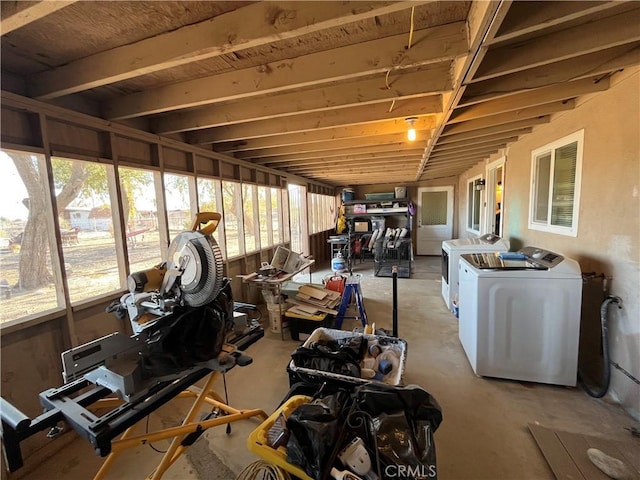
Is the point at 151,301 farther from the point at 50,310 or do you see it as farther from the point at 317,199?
the point at 317,199

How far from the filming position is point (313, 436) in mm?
1199

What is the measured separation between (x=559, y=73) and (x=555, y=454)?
7.89 ft

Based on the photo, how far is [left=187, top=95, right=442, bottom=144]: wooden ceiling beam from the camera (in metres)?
2.32

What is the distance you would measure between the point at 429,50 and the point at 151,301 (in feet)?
6.50

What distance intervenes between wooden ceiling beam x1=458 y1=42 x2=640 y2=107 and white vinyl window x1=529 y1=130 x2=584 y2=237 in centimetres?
→ 78

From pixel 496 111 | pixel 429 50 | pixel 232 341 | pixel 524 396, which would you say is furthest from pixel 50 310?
pixel 496 111

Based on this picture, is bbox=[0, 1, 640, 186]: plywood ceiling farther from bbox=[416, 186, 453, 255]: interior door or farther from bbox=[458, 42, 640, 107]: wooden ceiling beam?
bbox=[416, 186, 453, 255]: interior door

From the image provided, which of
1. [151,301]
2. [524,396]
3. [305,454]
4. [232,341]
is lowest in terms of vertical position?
[524,396]

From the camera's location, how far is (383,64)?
150cm

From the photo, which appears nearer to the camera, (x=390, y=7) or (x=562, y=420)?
(x=390, y=7)

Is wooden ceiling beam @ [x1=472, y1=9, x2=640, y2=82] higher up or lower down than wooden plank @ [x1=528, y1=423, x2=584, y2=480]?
higher up

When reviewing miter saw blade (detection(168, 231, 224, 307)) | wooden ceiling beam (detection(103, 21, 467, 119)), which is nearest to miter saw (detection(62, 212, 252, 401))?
miter saw blade (detection(168, 231, 224, 307))

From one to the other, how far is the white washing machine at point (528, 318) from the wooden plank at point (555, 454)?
21.3 inches

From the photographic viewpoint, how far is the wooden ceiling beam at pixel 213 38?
3.73ft
